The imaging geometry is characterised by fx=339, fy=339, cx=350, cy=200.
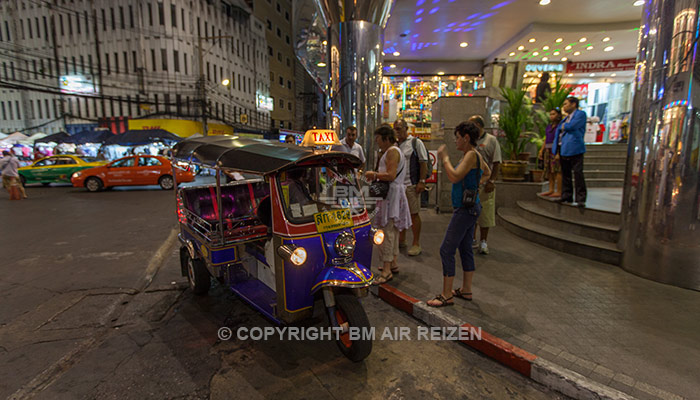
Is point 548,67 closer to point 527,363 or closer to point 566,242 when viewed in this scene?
point 566,242

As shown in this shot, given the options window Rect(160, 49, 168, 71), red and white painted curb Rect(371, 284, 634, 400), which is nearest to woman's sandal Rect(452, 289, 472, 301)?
red and white painted curb Rect(371, 284, 634, 400)

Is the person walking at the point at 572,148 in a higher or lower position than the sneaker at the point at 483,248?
higher

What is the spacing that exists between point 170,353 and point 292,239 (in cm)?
164

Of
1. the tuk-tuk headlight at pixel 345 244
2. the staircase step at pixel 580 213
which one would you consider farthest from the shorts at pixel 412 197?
the staircase step at pixel 580 213

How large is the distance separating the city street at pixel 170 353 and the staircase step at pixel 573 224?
3.95 metres

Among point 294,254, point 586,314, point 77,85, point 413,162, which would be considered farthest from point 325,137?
point 77,85

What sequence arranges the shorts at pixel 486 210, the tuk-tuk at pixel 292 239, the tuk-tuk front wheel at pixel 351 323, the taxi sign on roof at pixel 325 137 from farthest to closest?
1. the taxi sign on roof at pixel 325 137
2. the shorts at pixel 486 210
3. the tuk-tuk at pixel 292 239
4. the tuk-tuk front wheel at pixel 351 323

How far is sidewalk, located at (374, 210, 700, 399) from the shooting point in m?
2.75

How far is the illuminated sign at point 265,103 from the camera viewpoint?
39.0m

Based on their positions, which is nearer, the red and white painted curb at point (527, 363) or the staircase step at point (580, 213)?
the red and white painted curb at point (527, 363)

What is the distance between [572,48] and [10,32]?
→ 4346 centimetres

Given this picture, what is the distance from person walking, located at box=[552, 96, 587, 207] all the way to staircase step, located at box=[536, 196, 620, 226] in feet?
0.46

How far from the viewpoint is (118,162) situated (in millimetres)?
15234

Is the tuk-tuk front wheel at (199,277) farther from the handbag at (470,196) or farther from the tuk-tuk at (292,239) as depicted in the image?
the handbag at (470,196)
